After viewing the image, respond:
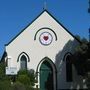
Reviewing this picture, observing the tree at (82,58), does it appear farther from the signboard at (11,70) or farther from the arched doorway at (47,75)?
the signboard at (11,70)

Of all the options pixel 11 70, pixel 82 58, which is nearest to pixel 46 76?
pixel 11 70

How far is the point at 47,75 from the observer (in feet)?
161

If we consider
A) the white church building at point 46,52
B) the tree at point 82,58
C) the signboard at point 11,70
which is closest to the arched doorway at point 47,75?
the white church building at point 46,52

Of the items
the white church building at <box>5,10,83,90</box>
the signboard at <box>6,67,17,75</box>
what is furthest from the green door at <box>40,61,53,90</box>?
the signboard at <box>6,67,17,75</box>

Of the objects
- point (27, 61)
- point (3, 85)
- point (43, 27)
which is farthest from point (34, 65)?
point (3, 85)

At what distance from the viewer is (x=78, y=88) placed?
48312mm

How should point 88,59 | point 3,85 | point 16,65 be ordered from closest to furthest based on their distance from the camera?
point 3,85 < point 88,59 < point 16,65

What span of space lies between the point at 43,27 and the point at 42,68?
427 cm

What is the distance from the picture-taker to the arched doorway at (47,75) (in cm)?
4862

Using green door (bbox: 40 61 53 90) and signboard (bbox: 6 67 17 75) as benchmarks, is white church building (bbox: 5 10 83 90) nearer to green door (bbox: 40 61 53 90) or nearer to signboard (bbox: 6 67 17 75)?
green door (bbox: 40 61 53 90)

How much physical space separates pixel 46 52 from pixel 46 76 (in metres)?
2.58

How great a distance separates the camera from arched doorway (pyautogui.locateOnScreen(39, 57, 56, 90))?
48.6 m

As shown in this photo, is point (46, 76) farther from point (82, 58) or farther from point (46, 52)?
point (82, 58)

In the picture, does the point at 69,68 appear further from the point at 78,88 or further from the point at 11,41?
the point at 11,41
